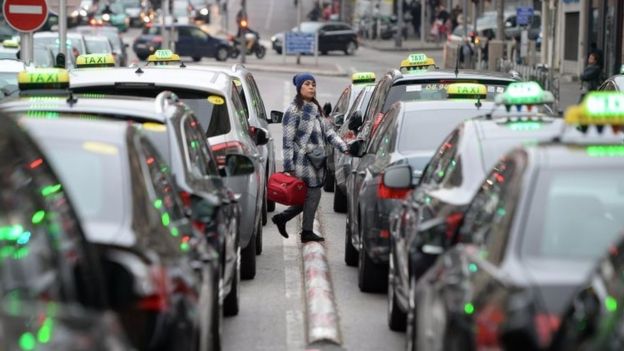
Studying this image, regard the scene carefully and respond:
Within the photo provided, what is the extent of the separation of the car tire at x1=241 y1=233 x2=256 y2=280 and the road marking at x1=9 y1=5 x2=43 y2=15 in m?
9.75

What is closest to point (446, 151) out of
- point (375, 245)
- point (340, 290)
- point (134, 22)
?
point (375, 245)

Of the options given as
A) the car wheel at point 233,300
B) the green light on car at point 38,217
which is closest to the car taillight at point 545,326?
the green light on car at point 38,217

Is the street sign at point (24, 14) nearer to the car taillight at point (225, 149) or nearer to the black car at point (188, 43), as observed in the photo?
the car taillight at point (225, 149)

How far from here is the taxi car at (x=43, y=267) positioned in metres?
4.51

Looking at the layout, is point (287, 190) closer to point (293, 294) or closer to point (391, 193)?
point (293, 294)

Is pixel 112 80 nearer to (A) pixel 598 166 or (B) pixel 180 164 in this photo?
(B) pixel 180 164

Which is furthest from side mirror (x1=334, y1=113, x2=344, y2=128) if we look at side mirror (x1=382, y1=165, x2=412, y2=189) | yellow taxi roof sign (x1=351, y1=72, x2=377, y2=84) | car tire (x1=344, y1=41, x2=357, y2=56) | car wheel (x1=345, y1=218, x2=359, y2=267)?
car tire (x1=344, y1=41, x2=357, y2=56)

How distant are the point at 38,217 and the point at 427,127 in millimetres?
6569

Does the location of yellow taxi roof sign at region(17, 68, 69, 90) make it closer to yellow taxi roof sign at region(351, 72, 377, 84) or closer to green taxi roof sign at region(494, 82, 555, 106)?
green taxi roof sign at region(494, 82, 555, 106)

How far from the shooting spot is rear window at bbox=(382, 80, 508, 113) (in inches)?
599

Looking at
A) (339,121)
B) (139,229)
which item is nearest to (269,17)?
(339,121)

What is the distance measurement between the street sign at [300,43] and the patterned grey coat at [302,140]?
149 feet

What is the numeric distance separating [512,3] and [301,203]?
62.0m

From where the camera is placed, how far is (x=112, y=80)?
11477 millimetres
